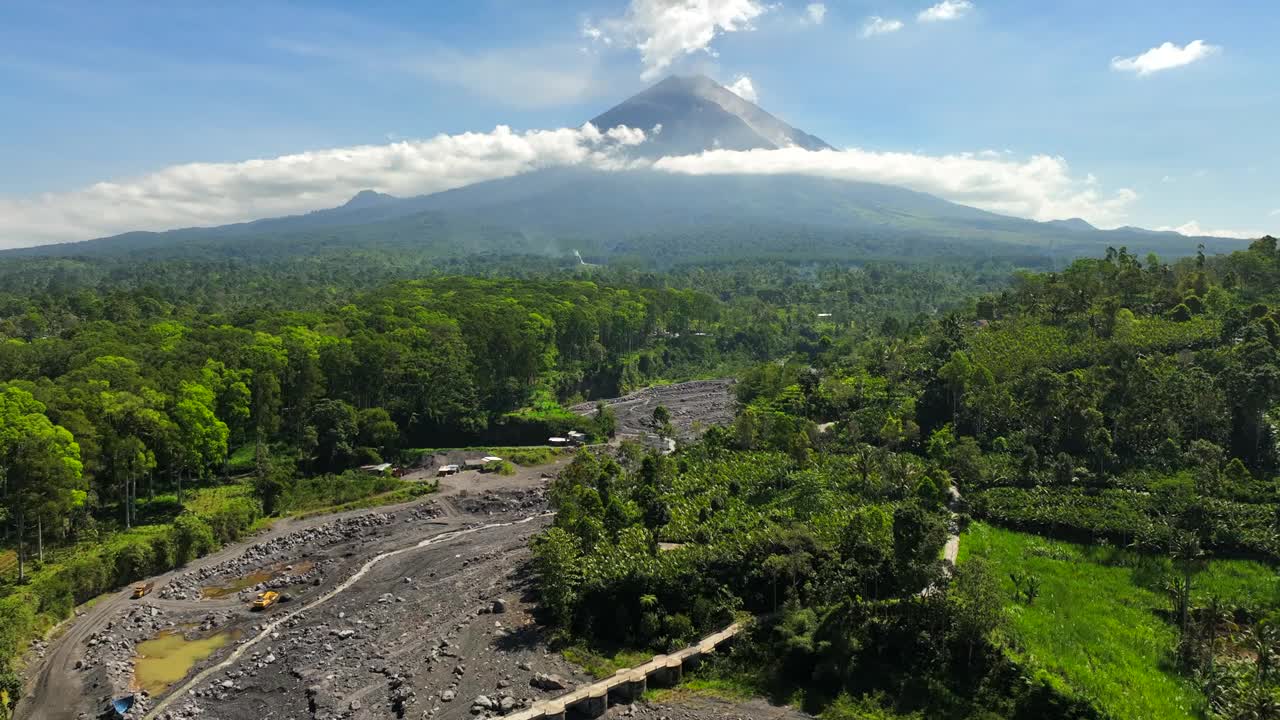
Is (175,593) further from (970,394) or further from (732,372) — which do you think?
(732,372)

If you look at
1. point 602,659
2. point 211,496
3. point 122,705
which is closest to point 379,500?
point 211,496

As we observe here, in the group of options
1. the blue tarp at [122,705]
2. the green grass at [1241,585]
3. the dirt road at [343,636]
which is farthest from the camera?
the green grass at [1241,585]

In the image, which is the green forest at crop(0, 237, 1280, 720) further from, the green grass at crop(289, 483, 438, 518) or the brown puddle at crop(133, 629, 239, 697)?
the brown puddle at crop(133, 629, 239, 697)

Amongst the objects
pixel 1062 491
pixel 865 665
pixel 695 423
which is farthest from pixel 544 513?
pixel 1062 491

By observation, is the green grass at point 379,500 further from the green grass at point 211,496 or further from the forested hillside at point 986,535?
the forested hillside at point 986,535

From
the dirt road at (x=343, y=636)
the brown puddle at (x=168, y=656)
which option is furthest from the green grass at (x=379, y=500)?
the brown puddle at (x=168, y=656)

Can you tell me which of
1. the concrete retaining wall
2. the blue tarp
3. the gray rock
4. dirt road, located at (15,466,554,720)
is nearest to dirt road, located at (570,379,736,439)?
dirt road, located at (15,466,554,720)
